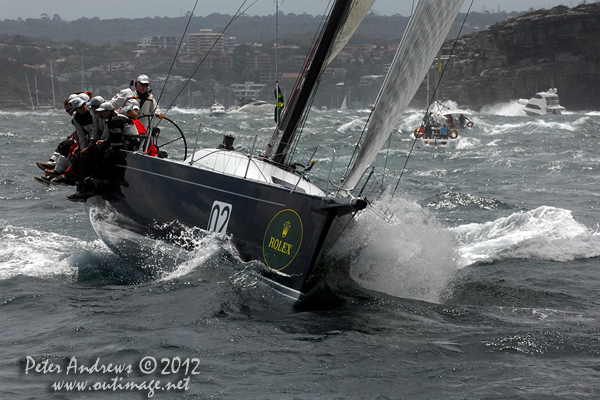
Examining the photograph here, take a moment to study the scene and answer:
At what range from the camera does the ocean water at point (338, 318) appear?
3.77m

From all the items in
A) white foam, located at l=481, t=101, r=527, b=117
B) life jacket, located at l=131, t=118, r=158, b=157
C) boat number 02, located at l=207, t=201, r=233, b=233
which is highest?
life jacket, located at l=131, t=118, r=158, b=157

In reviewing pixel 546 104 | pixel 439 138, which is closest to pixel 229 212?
pixel 439 138

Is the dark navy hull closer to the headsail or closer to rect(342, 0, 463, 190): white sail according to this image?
rect(342, 0, 463, 190): white sail

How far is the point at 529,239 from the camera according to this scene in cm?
789

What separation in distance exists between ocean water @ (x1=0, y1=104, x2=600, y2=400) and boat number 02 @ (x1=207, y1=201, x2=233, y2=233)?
0.13 m

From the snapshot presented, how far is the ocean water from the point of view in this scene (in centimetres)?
377

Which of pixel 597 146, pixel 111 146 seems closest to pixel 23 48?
pixel 597 146

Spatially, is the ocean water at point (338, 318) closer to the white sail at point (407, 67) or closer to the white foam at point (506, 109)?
the white sail at point (407, 67)

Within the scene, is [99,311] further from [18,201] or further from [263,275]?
[18,201]

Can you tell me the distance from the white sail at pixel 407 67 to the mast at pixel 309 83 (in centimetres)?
156

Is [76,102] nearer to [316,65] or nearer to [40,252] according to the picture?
[40,252]

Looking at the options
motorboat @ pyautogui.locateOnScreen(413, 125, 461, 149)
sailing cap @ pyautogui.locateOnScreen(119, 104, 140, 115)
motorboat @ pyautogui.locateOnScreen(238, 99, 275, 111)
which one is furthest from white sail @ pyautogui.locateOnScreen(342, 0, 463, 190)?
motorboat @ pyautogui.locateOnScreen(238, 99, 275, 111)

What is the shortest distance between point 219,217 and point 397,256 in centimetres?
157

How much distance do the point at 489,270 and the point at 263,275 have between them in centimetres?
261
